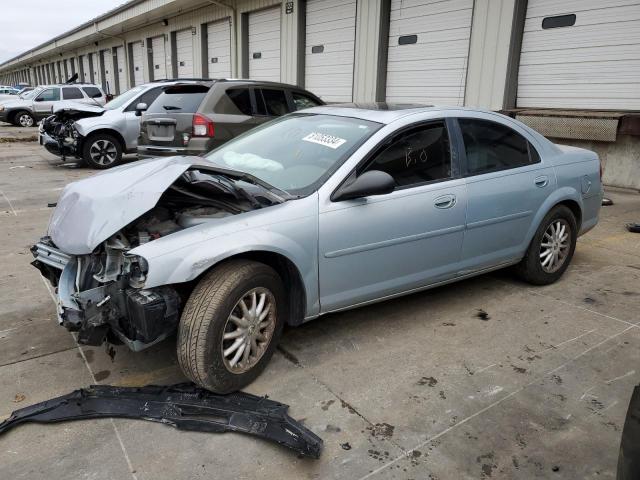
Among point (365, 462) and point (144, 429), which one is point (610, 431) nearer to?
point (365, 462)

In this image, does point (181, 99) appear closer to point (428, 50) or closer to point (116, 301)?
point (428, 50)

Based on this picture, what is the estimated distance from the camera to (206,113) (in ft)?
26.3

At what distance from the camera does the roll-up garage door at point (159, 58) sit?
2528cm

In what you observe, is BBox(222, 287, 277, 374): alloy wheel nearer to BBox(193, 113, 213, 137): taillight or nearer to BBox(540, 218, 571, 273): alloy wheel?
BBox(540, 218, 571, 273): alloy wheel

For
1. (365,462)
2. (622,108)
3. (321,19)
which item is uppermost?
(321,19)

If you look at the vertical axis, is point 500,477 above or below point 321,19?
below

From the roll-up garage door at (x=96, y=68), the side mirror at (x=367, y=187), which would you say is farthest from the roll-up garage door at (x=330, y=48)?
the roll-up garage door at (x=96, y=68)

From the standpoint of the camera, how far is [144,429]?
2613 millimetres

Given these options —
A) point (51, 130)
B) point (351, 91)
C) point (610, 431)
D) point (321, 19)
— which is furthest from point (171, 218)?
point (321, 19)

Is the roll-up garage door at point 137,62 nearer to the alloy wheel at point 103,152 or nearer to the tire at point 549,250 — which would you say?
the alloy wheel at point 103,152

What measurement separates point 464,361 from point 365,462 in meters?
1.18

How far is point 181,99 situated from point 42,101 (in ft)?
57.2

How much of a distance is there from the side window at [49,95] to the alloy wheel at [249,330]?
72.3 feet

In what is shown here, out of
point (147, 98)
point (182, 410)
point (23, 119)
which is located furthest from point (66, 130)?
point (23, 119)
